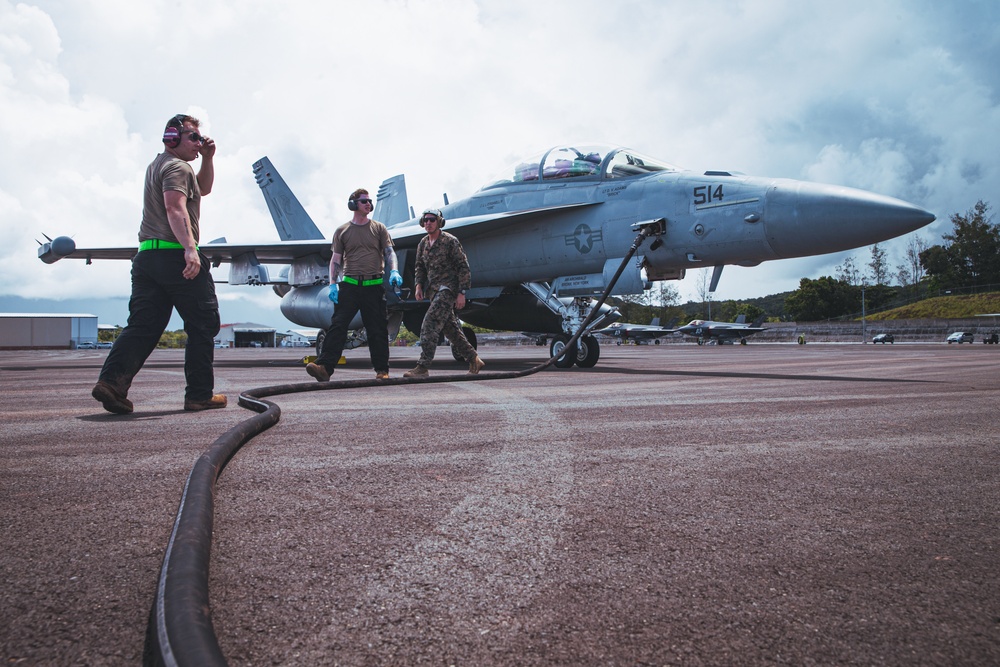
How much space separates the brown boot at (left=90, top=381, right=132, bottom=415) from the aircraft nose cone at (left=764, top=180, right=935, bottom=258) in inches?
272

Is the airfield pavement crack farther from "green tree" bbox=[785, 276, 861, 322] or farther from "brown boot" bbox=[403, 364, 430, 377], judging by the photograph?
"green tree" bbox=[785, 276, 861, 322]

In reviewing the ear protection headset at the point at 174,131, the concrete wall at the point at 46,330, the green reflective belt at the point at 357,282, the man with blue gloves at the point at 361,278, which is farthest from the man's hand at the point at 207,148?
the concrete wall at the point at 46,330

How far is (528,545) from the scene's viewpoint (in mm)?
1582

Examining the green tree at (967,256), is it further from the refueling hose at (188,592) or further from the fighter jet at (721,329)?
the refueling hose at (188,592)

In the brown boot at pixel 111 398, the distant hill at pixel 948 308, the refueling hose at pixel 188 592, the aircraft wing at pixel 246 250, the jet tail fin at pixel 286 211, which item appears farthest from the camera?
the distant hill at pixel 948 308

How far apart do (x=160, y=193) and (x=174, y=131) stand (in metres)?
0.45

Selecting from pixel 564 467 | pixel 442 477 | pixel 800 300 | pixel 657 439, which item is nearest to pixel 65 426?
pixel 442 477

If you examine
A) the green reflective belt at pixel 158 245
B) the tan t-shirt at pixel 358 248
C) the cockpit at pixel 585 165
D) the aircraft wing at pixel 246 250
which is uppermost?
the cockpit at pixel 585 165

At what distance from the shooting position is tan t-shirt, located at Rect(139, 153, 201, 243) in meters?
4.47

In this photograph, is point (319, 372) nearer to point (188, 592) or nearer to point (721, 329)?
point (188, 592)

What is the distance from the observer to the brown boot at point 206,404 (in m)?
4.56

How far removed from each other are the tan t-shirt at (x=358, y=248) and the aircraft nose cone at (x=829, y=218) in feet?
15.1

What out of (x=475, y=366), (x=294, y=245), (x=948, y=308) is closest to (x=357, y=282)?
(x=475, y=366)

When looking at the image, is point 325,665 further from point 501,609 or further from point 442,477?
point 442,477
